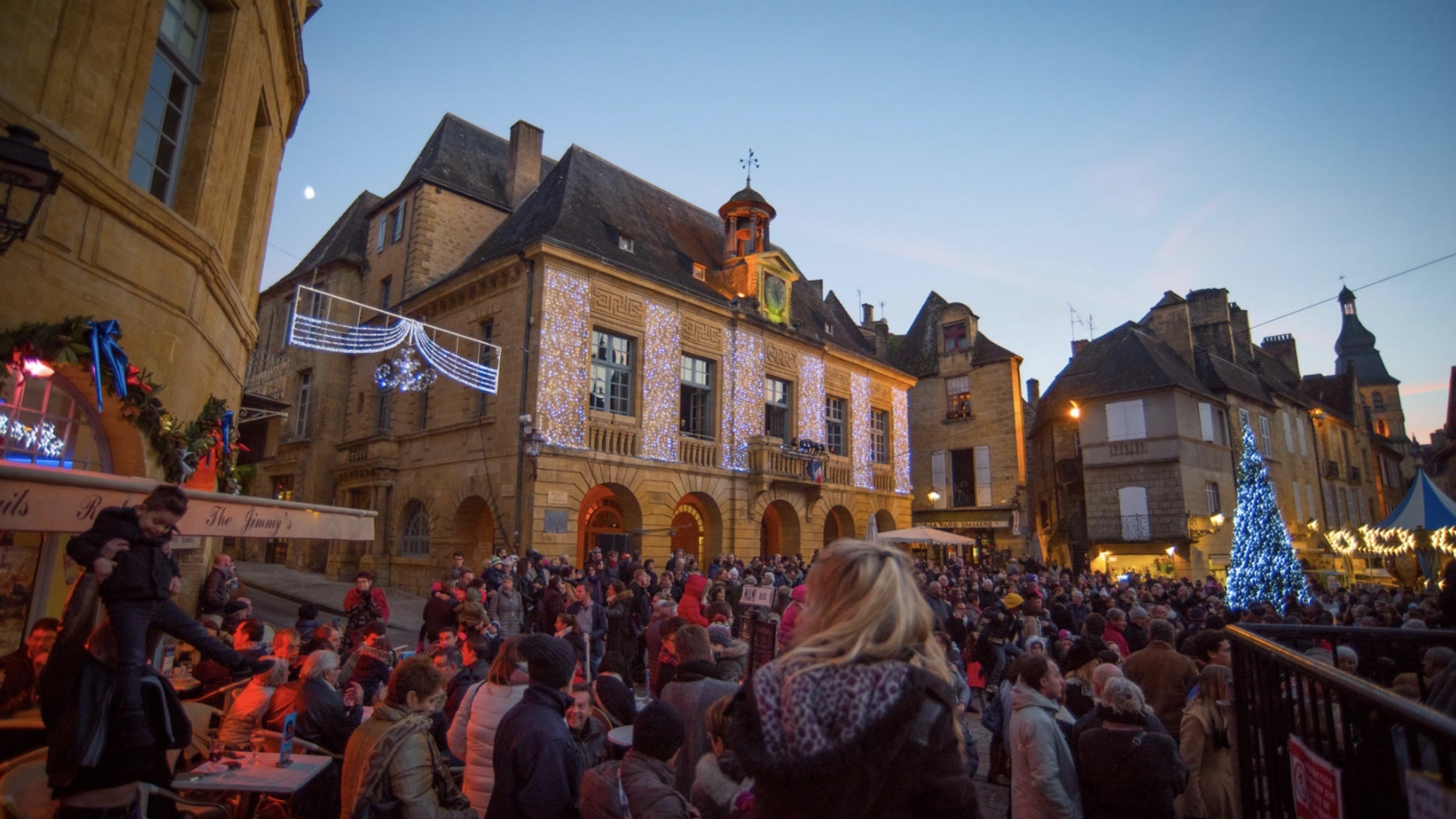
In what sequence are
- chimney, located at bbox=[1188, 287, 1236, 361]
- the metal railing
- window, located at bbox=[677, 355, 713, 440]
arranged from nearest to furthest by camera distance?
the metal railing → window, located at bbox=[677, 355, 713, 440] → chimney, located at bbox=[1188, 287, 1236, 361]

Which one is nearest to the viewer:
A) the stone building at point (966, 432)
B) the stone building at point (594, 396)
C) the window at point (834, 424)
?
the stone building at point (594, 396)

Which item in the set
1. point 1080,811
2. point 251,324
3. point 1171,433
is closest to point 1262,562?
point 1171,433

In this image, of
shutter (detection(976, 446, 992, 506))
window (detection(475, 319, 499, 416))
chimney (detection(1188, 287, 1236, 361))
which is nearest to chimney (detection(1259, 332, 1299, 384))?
chimney (detection(1188, 287, 1236, 361))

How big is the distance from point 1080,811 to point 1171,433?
25.1 meters

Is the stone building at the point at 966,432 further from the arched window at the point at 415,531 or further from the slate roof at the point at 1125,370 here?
the arched window at the point at 415,531

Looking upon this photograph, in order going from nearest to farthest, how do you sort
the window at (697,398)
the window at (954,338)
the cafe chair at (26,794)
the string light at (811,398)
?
the cafe chair at (26,794)
the window at (697,398)
the string light at (811,398)
the window at (954,338)

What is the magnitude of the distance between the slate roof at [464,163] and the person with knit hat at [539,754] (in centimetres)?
1891

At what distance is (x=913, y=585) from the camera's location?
6.05ft

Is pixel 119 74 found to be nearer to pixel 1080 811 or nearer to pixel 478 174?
pixel 1080 811

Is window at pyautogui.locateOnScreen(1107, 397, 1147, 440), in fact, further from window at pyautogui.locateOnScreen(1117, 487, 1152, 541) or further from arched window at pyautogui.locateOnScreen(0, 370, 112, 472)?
arched window at pyautogui.locateOnScreen(0, 370, 112, 472)

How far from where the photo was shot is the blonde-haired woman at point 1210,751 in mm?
4195

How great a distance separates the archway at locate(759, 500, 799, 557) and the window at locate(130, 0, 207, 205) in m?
15.5

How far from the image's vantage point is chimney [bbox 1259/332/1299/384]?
39625 millimetres

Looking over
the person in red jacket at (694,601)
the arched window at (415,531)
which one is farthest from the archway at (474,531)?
the person in red jacket at (694,601)
